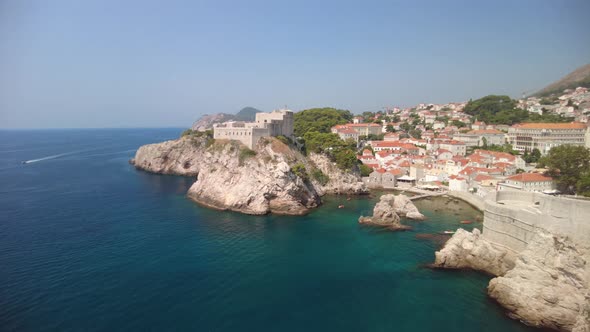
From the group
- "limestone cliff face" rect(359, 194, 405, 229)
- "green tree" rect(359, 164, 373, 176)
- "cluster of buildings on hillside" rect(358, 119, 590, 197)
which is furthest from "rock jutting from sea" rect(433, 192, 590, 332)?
"green tree" rect(359, 164, 373, 176)

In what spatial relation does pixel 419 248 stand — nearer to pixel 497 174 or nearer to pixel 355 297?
pixel 355 297

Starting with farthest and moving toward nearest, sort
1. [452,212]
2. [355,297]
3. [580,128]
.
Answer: [580,128] → [452,212] → [355,297]

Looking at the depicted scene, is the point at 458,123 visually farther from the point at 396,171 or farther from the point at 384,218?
the point at 384,218

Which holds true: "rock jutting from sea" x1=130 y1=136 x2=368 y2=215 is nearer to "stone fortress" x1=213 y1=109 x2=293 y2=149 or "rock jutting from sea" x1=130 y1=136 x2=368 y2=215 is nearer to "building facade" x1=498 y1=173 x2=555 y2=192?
"stone fortress" x1=213 y1=109 x2=293 y2=149

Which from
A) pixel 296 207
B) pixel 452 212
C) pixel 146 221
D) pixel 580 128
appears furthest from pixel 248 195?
pixel 580 128

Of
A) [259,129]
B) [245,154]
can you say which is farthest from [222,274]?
[259,129]

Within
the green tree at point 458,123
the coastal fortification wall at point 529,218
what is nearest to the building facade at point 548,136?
the green tree at point 458,123

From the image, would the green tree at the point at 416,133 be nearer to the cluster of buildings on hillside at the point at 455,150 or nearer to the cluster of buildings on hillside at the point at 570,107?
the cluster of buildings on hillside at the point at 455,150
